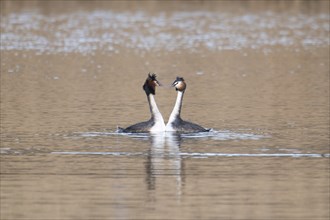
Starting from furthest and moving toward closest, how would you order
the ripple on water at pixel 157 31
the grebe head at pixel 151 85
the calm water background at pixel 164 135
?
the ripple on water at pixel 157 31, the grebe head at pixel 151 85, the calm water background at pixel 164 135

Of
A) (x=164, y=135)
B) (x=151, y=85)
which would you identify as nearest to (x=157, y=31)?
(x=151, y=85)

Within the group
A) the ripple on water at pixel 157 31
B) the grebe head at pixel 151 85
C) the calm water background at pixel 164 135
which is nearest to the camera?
the calm water background at pixel 164 135

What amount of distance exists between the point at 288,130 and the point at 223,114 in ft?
9.00

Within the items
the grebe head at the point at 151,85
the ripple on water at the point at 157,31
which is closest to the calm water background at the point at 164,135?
the ripple on water at the point at 157,31

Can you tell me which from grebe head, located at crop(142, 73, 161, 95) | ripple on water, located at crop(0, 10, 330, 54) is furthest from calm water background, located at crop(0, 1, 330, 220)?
grebe head, located at crop(142, 73, 161, 95)

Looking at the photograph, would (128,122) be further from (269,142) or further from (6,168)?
(6,168)

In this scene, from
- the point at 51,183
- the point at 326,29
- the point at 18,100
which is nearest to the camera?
the point at 51,183

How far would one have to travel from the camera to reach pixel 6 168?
18.0 meters

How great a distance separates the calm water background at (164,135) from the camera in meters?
15.5

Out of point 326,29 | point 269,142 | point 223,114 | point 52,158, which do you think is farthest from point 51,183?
point 326,29

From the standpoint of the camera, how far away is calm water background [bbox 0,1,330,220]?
1555 centimetres

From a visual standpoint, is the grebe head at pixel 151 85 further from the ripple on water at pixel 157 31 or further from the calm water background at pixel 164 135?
the ripple on water at pixel 157 31

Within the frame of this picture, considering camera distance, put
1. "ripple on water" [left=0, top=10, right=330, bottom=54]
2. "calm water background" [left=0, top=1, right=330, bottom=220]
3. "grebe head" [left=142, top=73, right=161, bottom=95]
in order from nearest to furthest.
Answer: "calm water background" [left=0, top=1, right=330, bottom=220]
"grebe head" [left=142, top=73, right=161, bottom=95]
"ripple on water" [left=0, top=10, right=330, bottom=54]

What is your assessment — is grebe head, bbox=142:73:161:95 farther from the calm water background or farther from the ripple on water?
the ripple on water
